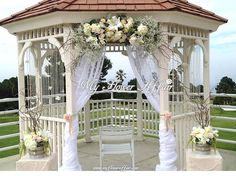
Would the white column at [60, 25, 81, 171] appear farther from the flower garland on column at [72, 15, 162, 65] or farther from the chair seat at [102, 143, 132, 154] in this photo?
the chair seat at [102, 143, 132, 154]

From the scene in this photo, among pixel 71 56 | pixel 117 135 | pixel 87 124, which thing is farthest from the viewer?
pixel 87 124

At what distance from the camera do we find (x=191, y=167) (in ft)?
14.3

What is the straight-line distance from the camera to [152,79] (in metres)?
4.93

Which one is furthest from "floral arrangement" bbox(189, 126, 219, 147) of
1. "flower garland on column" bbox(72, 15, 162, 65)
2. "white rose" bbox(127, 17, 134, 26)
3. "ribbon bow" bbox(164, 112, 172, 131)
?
"white rose" bbox(127, 17, 134, 26)

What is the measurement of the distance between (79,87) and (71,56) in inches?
19.3

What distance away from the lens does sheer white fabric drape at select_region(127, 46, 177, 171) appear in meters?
4.89

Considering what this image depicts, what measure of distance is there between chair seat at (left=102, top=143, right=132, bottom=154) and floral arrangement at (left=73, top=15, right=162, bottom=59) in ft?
5.46

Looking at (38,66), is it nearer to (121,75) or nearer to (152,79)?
(121,75)

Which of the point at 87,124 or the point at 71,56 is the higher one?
the point at 71,56

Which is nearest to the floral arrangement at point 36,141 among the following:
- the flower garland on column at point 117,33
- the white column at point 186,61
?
the flower garland on column at point 117,33

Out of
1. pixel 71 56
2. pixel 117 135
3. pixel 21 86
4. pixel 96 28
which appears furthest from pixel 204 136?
pixel 21 86

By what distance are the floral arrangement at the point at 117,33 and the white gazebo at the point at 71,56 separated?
15 cm
